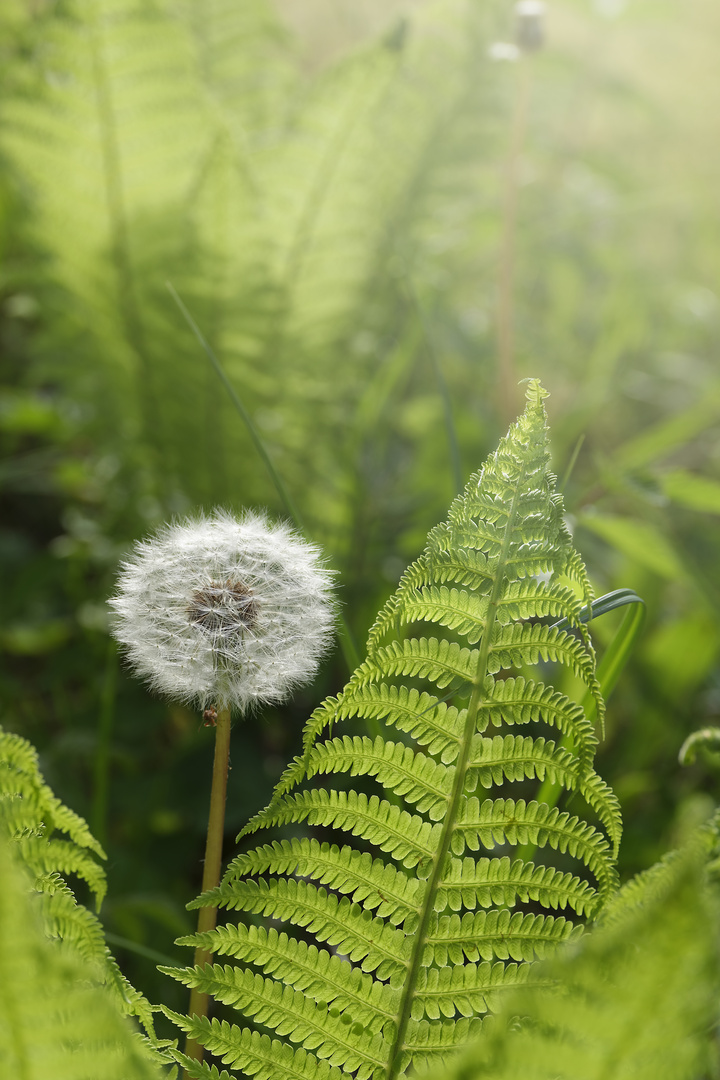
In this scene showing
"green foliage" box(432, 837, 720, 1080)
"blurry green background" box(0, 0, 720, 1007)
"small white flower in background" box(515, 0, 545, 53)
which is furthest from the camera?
"small white flower in background" box(515, 0, 545, 53)

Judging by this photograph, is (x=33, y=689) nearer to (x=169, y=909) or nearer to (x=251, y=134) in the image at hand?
(x=169, y=909)

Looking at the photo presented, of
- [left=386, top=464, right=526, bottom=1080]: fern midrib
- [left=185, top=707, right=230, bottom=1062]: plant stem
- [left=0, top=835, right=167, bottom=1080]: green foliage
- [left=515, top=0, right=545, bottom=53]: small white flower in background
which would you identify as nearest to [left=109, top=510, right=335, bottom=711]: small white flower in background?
[left=185, top=707, right=230, bottom=1062]: plant stem

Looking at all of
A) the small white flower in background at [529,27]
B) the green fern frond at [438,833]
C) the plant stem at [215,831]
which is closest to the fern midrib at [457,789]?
the green fern frond at [438,833]

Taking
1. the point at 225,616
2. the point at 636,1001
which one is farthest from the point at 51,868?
the point at 636,1001

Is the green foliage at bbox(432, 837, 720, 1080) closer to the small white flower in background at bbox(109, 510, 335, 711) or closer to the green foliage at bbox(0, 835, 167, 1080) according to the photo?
the green foliage at bbox(0, 835, 167, 1080)

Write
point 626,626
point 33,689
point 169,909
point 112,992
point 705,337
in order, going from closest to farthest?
1. point 112,992
2. point 626,626
3. point 169,909
4. point 33,689
5. point 705,337

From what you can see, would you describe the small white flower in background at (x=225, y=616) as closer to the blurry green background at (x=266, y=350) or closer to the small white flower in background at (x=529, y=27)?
the blurry green background at (x=266, y=350)

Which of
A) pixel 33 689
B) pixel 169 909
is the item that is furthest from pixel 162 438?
pixel 169 909
